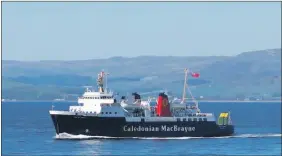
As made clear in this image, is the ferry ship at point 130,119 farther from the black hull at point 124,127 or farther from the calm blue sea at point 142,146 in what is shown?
the calm blue sea at point 142,146

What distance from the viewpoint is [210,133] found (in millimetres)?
109500

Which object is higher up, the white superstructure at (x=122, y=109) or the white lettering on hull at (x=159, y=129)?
the white superstructure at (x=122, y=109)

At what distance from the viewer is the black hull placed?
103 metres

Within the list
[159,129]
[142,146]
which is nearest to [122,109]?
[159,129]

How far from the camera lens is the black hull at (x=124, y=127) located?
4055 inches

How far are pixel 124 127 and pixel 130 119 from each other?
1.14m

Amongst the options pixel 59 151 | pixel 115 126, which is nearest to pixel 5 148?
pixel 59 151

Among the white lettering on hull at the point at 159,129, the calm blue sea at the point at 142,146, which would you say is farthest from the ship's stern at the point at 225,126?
the white lettering on hull at the point at 159,129

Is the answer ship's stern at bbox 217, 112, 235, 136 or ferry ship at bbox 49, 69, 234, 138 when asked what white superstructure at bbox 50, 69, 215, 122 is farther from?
ship's stern at bbox 217, 112, 235, 136

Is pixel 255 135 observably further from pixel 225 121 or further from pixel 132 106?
pixel 132 106

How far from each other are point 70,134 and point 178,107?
45.9 ft

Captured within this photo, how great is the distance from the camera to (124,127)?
10456cm

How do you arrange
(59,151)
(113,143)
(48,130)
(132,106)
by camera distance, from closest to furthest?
(59,151) < (113,143) < (132,106) < (48,130)

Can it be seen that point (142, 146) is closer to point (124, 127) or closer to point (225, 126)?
point (124, 127)
